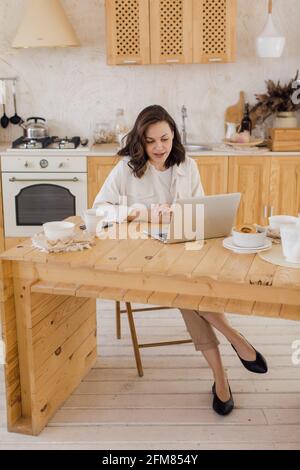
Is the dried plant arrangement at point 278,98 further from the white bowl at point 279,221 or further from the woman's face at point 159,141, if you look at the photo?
the white bowl at point 279,221

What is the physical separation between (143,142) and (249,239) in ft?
2.70

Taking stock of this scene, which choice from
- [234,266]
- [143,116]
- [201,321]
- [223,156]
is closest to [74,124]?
[223,156]

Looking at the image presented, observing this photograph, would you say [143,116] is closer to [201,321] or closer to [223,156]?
[201,321]

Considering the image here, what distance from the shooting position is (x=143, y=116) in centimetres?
292

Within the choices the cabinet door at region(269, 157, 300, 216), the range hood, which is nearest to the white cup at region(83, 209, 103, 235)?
the cabinet door at region(269, 157, 300, 216)

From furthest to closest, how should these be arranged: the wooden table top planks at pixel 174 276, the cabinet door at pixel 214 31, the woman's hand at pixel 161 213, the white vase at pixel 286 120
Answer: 1. the white vase at pixel 286 120
2. the cabinet door at pixel 214 31
3. the woman's hand at pixel 161 213
4. the wooden table top planks at pixel 174 276

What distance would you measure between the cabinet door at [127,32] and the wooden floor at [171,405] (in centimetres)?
216

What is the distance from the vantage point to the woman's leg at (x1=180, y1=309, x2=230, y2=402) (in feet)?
8.87

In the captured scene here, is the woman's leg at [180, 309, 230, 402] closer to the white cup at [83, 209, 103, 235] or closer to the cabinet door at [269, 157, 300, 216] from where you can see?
the white cup at [83, 209, 103, 235]

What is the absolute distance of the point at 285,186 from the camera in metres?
4.59

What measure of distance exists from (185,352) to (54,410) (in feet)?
2.79

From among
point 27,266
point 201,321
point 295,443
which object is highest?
point 27,266

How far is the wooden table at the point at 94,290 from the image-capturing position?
220cm

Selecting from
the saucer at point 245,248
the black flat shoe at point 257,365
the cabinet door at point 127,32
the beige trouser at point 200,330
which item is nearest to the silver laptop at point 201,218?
the saucer at point 245,248
